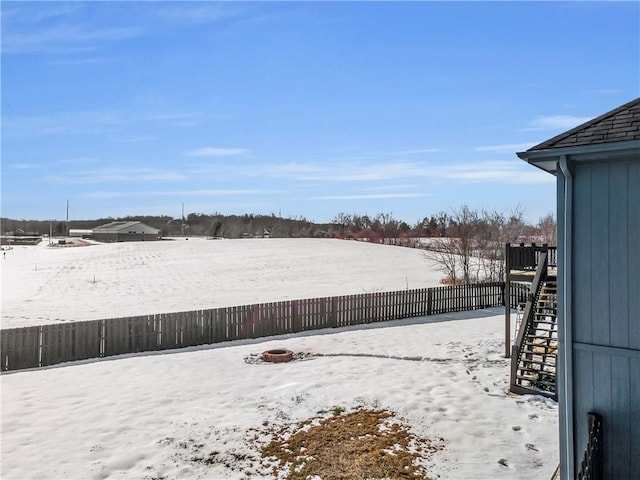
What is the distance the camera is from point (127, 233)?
97875mm

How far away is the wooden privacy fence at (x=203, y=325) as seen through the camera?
13.2 meters

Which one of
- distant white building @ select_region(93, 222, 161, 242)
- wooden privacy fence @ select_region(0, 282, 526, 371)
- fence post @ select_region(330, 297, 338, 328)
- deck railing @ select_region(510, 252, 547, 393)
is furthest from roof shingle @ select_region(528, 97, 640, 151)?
distant white building @ select_region(93, 222, 161, 242)

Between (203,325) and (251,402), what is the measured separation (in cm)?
635

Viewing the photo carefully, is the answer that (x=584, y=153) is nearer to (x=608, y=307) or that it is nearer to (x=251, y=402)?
(x=608, y=307)

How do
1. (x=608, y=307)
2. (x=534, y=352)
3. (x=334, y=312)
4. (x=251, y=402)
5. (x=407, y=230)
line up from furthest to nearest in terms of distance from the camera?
(x=407, y=230) → (x=334, y=312) → (x=534, y=352) → (x=251, y=402) → (x=608, y=307)

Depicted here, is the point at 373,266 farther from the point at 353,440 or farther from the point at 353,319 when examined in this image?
the point at 353,440

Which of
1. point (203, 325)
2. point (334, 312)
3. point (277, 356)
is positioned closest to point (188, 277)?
point (334, 312)

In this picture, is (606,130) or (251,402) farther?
(251,402)

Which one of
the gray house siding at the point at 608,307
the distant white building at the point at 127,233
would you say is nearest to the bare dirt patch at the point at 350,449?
the gray house siding at the point at 608,307

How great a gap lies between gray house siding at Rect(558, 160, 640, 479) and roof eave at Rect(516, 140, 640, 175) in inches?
5.4

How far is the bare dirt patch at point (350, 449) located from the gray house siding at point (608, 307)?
7.76ft

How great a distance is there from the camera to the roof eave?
5.76 meters

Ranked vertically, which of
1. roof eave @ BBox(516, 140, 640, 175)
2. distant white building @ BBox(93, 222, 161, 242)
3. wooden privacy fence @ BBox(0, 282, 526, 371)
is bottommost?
wooden privacy fence @ BBox(0, 282, 526, 371)

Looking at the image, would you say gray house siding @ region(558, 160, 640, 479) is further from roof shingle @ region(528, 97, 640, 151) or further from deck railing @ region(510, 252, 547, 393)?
deck railing @ region(510, 252, 547, 393)
